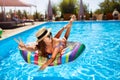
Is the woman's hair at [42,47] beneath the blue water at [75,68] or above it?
above

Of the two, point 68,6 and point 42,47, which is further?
point 68,6

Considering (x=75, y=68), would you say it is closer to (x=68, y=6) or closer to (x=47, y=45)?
(x=47, y=45)

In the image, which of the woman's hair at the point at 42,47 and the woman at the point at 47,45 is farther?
the woman's hair at the point at 42,47

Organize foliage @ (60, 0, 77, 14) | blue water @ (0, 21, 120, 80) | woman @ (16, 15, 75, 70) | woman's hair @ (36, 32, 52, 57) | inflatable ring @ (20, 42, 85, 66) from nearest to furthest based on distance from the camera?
1. woman @ (16, 15, 75, 70)
2. woman's hair @ (36, 32, 52, 57)
3. inflatable ring @ (20, 42, 85, 66)
4. blue water @ (0, 21, 120, 80)
5. foliage @ (60, 0, 77, 14)

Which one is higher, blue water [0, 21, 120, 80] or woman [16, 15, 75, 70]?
woman [16, 15, 75, 70]

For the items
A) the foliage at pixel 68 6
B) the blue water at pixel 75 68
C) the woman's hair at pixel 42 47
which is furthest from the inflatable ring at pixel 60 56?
the foliage at pixel 68 6

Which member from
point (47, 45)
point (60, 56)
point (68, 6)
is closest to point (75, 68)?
point (60, 56)

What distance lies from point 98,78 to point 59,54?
41.8 inches

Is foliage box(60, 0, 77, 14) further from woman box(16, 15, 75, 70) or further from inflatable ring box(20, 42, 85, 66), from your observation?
woman box(16, 15, 75, 70)

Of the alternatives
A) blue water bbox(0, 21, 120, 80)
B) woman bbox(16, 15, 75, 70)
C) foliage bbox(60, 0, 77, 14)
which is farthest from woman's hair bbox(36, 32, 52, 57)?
foliage bbox(60, 0, 77, 14)

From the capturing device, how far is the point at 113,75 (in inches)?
196

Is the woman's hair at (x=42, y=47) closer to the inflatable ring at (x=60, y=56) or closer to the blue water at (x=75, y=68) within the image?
the inflatable ring at (x=60, y=56)

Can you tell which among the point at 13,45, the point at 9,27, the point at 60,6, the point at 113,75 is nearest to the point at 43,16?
the point at 60,6

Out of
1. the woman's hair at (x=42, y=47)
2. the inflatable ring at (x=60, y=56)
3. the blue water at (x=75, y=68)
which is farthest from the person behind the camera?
the blue water at (x=75, y=68)
